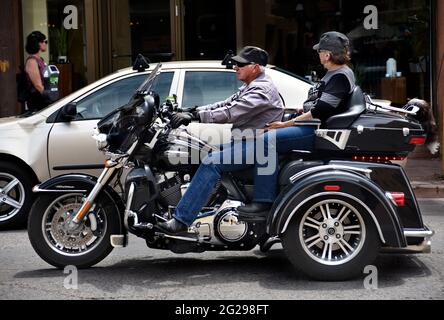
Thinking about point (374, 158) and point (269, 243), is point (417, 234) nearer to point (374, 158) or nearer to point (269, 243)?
point (374, 158)

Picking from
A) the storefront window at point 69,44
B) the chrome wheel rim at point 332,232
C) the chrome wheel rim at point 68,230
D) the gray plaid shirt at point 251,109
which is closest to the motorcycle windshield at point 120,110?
the gray plaid shirt at point 251,109

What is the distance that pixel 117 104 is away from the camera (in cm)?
862

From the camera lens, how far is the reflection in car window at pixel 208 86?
28.2ft

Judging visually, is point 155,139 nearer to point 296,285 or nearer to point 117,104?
point 296,285

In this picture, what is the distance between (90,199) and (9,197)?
259cm

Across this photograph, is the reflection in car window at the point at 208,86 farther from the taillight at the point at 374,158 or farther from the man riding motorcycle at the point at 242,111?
the taillight at the point at 374,158

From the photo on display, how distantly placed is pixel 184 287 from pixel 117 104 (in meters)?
3.19

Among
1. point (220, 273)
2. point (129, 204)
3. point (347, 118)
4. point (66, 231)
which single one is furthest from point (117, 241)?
point (347, 118)

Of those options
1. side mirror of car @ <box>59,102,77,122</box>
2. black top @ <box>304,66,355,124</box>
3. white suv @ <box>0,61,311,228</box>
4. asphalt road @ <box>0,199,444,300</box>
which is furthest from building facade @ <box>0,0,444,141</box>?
black top @ <box>304,66,355,124</box>

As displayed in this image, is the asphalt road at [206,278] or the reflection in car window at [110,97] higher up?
the reflection in car window at [110,97]

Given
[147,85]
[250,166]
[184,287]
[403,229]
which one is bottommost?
[184,287]

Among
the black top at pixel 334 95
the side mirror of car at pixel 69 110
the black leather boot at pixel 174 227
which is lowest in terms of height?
the black leather boot at pixel 174 227

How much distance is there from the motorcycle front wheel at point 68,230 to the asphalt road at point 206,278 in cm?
14
